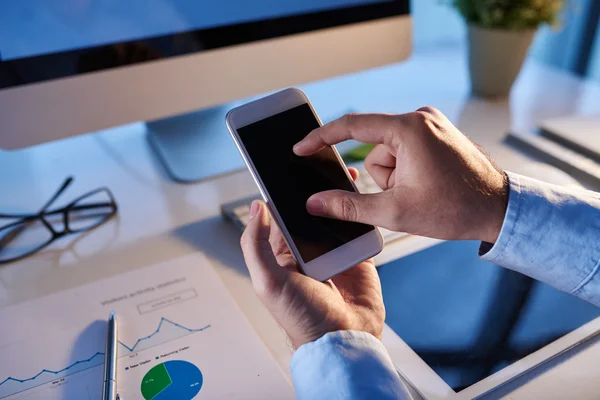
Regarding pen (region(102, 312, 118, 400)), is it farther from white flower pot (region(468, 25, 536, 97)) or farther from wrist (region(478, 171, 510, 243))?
white flower pot (region(468, 25, 536, 97))

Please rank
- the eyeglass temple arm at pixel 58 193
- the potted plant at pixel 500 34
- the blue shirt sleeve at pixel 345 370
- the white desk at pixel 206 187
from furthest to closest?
the potted plant at pixel 500 34 → the eyeglass temple arm at pixel 58 193 → the white desk at pixel 206 187 → the blue shirt sleeve at pixel 345 370

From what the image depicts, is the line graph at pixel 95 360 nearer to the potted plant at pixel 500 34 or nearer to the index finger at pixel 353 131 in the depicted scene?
the index finger at pixel 353 131

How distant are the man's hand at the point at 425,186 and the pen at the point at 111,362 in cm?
18

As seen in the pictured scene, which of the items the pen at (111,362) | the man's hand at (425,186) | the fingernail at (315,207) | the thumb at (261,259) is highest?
the man's hand at (425,186)

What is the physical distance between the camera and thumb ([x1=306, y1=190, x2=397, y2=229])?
380 millimetres

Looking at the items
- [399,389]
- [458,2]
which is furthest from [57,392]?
[458,2]

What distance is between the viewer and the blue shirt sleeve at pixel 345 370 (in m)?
0.32

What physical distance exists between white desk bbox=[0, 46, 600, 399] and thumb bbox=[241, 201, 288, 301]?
0.21ft

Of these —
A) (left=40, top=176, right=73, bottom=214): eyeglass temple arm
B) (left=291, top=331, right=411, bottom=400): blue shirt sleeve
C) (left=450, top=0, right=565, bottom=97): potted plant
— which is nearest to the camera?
(left=291, top=331, right=411, bottom=400): blue shirt sleeve

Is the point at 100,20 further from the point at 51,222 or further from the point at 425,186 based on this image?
the point at 425,186

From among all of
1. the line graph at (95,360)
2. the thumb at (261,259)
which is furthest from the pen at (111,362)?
the thumb at (261,259)

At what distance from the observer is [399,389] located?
1.07 feet

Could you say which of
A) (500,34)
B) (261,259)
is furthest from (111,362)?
(500,34)

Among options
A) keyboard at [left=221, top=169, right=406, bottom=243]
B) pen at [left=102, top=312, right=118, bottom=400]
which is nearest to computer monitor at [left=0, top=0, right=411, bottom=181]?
keyboard at [left=221, top=169, right=406, bottom=243]
